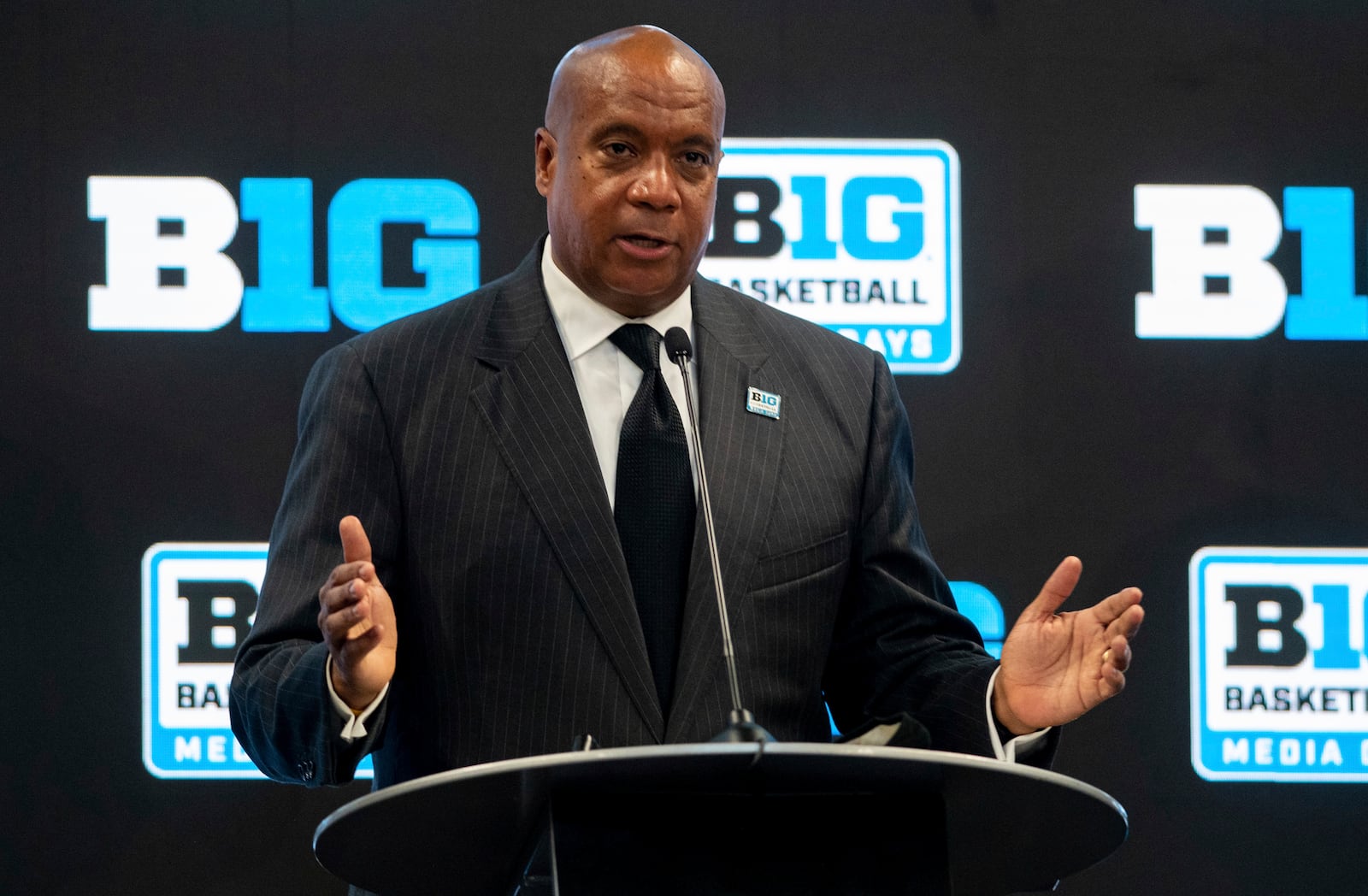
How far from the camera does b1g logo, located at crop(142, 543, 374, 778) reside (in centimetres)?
341

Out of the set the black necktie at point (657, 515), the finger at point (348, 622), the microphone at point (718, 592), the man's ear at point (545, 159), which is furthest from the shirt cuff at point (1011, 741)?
the man's ear at point (545, 159)

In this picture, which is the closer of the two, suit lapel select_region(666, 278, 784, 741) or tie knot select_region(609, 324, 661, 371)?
suit lapel select_region(666, 278, 784, 741)

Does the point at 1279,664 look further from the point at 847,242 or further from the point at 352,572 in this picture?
the point at 352,572

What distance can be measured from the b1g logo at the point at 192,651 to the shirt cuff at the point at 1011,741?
74.5 inches

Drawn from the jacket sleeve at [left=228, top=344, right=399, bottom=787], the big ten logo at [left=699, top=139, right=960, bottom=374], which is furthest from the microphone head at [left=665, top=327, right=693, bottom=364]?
the big ten logo at [left=699, top=139, right=960, bottom=374]

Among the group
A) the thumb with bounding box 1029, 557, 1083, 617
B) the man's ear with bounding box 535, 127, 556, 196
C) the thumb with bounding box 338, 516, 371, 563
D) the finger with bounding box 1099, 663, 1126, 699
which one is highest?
Answer: the man's ear with bounding box 535, 127, 556, 196

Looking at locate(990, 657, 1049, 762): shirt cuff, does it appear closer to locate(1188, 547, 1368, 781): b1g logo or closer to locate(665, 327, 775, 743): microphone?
locate(665, 327, 775, 743): microphone

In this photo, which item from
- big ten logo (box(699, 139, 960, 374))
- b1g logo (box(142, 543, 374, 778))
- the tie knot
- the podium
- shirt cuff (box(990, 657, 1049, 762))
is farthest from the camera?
big ten logo (box(699, 139, 960, 374))

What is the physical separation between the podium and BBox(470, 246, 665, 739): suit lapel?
1.76ft

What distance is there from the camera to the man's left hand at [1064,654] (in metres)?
1.69

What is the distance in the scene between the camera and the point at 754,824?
135 cm

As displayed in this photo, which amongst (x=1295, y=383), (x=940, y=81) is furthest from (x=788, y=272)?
(x=1295, y=383)

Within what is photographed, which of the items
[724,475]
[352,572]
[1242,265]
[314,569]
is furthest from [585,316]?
[1242,265]

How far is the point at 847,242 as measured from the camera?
3.53 meters
